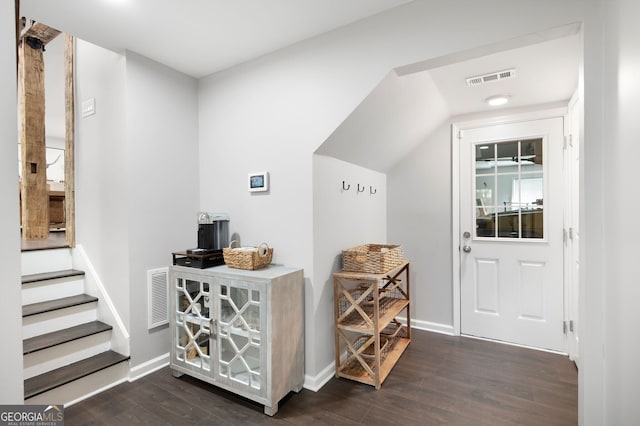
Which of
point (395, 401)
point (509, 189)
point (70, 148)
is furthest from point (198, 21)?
point (509, 189)

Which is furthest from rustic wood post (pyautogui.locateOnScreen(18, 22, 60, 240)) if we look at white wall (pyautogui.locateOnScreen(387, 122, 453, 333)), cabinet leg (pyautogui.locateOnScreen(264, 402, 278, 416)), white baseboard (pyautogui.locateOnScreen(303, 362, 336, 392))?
white wall (pyautogui.locateOnScreen(387, 122, 453, 333))

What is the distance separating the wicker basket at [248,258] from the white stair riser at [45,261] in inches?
62.8

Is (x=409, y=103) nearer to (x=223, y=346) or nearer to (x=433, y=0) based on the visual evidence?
(x=433, y=0)

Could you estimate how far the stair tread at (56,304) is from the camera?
88.8 inches

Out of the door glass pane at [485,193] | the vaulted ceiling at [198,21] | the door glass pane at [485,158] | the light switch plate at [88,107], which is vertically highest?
the vaulted ceiling at [198,21]

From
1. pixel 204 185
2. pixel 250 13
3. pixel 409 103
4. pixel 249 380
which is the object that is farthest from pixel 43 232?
pixel 409 103

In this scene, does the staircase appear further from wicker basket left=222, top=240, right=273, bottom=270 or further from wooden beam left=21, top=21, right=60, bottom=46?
wooden beam left=21, top=21, right=60, bottom=46

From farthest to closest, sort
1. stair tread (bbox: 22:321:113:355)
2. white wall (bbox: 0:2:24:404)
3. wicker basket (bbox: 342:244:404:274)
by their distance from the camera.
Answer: wicker basket (bbox: 342:244:404:274) < stair tread (bbox: 22:321:113:355) < white wall (bbox: 0:2:24:404)

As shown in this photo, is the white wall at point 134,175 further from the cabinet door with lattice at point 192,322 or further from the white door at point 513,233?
the white door at point 513,233

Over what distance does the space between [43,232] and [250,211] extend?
2.52 metres

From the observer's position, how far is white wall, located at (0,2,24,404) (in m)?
0.96

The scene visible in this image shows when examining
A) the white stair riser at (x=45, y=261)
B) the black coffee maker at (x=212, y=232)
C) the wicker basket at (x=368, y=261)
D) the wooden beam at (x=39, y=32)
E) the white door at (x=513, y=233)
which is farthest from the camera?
the wooden beam at (x=39, y=32)

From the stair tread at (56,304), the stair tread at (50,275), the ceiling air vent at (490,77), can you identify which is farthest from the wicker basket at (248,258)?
the ceiling air vent at (490,77)

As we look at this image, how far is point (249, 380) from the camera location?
201cm
